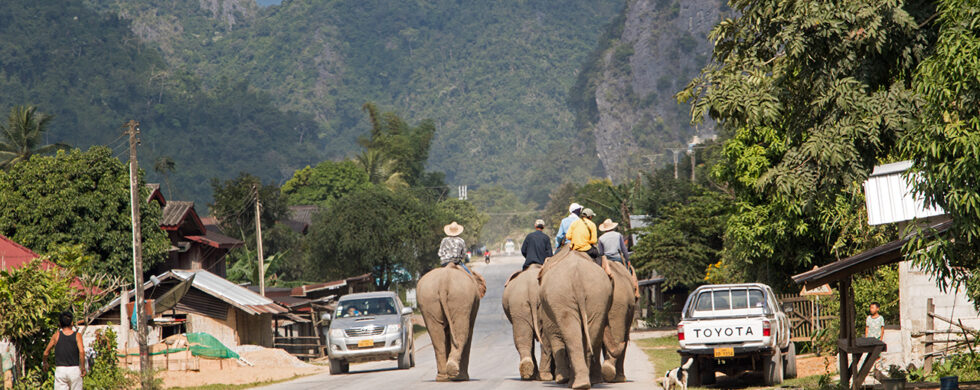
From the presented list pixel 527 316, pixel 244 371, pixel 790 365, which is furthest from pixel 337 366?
pixel 790 365

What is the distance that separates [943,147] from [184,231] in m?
44.5

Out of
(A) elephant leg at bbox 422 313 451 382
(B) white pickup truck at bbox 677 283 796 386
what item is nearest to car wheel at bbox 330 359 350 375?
(A) elephant leg at bbox 422 313 451 382

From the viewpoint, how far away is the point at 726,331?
17.0m

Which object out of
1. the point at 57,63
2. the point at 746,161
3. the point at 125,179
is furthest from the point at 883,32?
the point at 57,63

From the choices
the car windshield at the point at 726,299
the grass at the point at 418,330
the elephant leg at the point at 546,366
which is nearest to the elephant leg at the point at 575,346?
the elephant leg at the point at 546,366

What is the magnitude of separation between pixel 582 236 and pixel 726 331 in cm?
289

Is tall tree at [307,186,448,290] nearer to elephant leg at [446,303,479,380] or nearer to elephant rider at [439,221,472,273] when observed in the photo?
elephant rider at [439,221,472,273]

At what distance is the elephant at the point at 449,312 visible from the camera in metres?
18.0

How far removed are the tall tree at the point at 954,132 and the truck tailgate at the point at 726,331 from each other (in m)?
4.60

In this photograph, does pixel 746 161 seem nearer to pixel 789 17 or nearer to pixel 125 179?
pixel 789 17

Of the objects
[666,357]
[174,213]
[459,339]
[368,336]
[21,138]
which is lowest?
[666,357]

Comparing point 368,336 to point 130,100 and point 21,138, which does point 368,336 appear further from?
point 130,100

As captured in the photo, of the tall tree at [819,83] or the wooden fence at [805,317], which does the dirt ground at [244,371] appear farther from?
the wooden fence at [805,317]

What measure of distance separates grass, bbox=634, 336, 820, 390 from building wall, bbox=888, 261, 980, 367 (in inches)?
70.0
